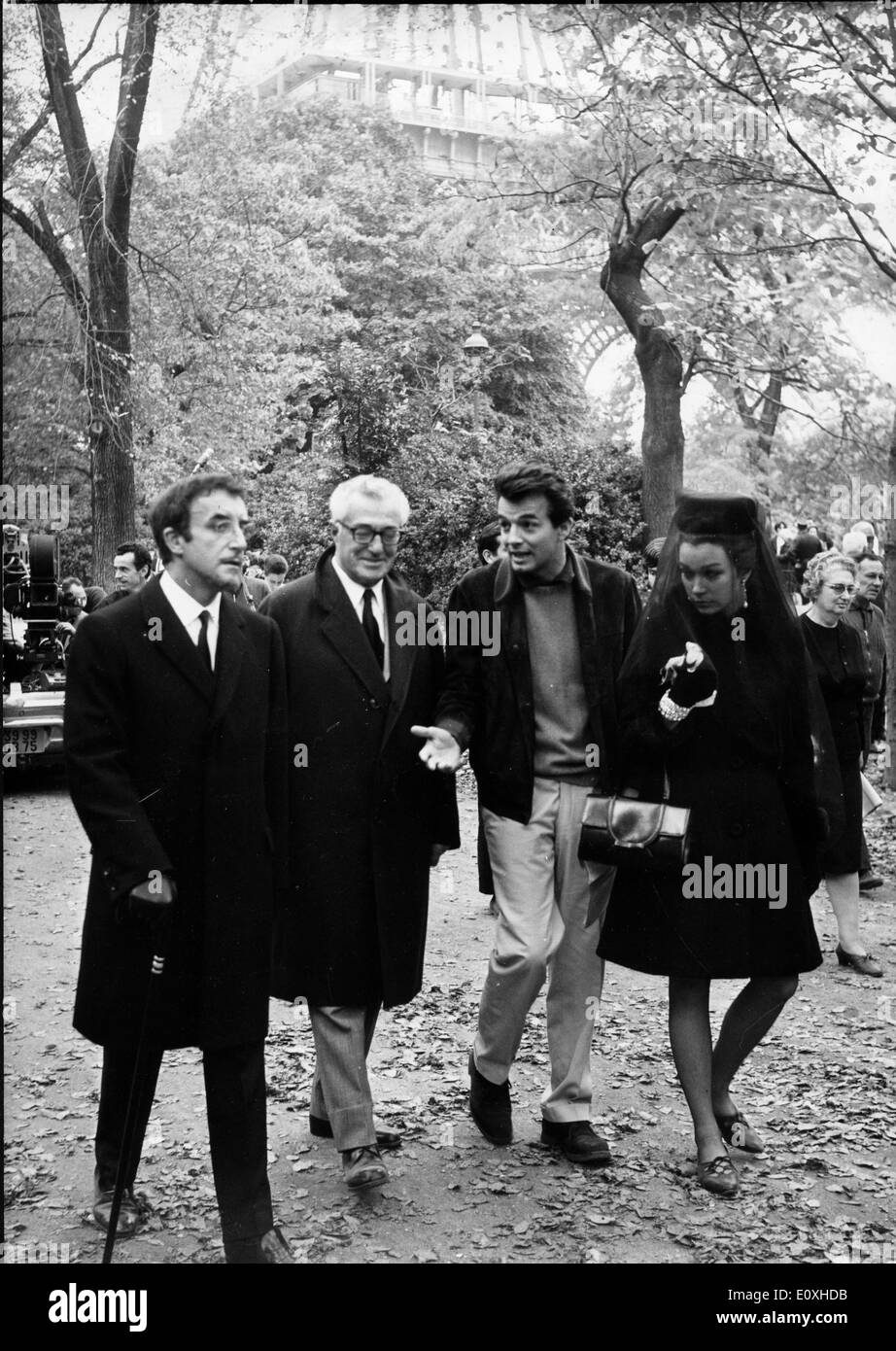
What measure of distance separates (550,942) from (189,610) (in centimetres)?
180

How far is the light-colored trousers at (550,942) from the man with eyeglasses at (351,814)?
314 mm

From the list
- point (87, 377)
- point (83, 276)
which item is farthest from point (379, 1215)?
point (83, 276)

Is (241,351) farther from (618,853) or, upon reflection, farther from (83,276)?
(618,853)

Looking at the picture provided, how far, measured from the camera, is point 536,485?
15.6ft

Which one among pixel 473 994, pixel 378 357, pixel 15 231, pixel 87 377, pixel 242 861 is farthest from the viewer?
pixel 378 357

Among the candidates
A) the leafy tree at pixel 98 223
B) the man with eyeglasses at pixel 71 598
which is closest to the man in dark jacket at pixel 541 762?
the leafy tree at pixel 98 223

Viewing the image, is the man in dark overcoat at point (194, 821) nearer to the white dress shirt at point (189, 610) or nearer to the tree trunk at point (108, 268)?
the white dress shirt at point (189, 610)

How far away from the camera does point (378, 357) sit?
1115 centimetres

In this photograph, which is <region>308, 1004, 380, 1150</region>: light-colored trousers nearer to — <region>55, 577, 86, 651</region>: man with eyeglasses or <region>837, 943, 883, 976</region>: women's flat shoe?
<region>837, 943, 883, 976</region>: women's flat shoe

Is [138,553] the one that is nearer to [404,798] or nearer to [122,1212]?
[404,798]

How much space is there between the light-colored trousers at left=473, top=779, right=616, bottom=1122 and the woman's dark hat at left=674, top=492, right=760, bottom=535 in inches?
38.3

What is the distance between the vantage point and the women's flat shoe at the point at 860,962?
7305 millimetres

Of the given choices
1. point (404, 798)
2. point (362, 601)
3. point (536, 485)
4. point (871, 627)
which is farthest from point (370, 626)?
point (871, 627)

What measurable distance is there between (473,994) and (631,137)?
634 cm
